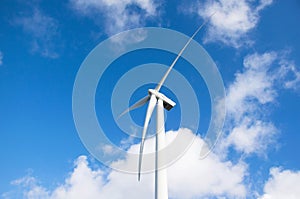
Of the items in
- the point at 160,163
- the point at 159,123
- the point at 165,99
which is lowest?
the point at 160,163

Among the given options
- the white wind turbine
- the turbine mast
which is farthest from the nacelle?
the turbine mast

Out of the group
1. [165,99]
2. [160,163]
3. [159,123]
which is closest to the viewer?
[160,163]

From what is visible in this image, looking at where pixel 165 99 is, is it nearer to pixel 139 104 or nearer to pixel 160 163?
pixel 139 104

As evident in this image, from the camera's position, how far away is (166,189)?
56.1 feet

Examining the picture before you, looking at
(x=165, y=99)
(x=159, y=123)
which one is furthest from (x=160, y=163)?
(x=165, y=99)

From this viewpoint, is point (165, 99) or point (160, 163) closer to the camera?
point (160, 163)

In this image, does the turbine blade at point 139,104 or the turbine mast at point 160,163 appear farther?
the turbine blade at point 139,104

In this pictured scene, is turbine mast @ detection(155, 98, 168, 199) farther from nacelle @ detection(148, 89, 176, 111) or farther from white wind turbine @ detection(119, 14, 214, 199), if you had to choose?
nacelle @ detection(148, 89, 176, 111)

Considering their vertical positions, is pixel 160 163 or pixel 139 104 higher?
pixel 139 104

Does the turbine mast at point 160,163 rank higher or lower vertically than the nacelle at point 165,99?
lower

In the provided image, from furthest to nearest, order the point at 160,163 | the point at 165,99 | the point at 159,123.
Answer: the point at 165,99 → the point at 159,123 → the point at 160,163

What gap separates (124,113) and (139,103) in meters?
1.84

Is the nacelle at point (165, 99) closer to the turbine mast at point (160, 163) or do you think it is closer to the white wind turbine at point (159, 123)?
the white wind turbine at point (159, 123)

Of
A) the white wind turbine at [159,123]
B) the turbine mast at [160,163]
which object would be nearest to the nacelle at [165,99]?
the white wind turbine at [159,123]
